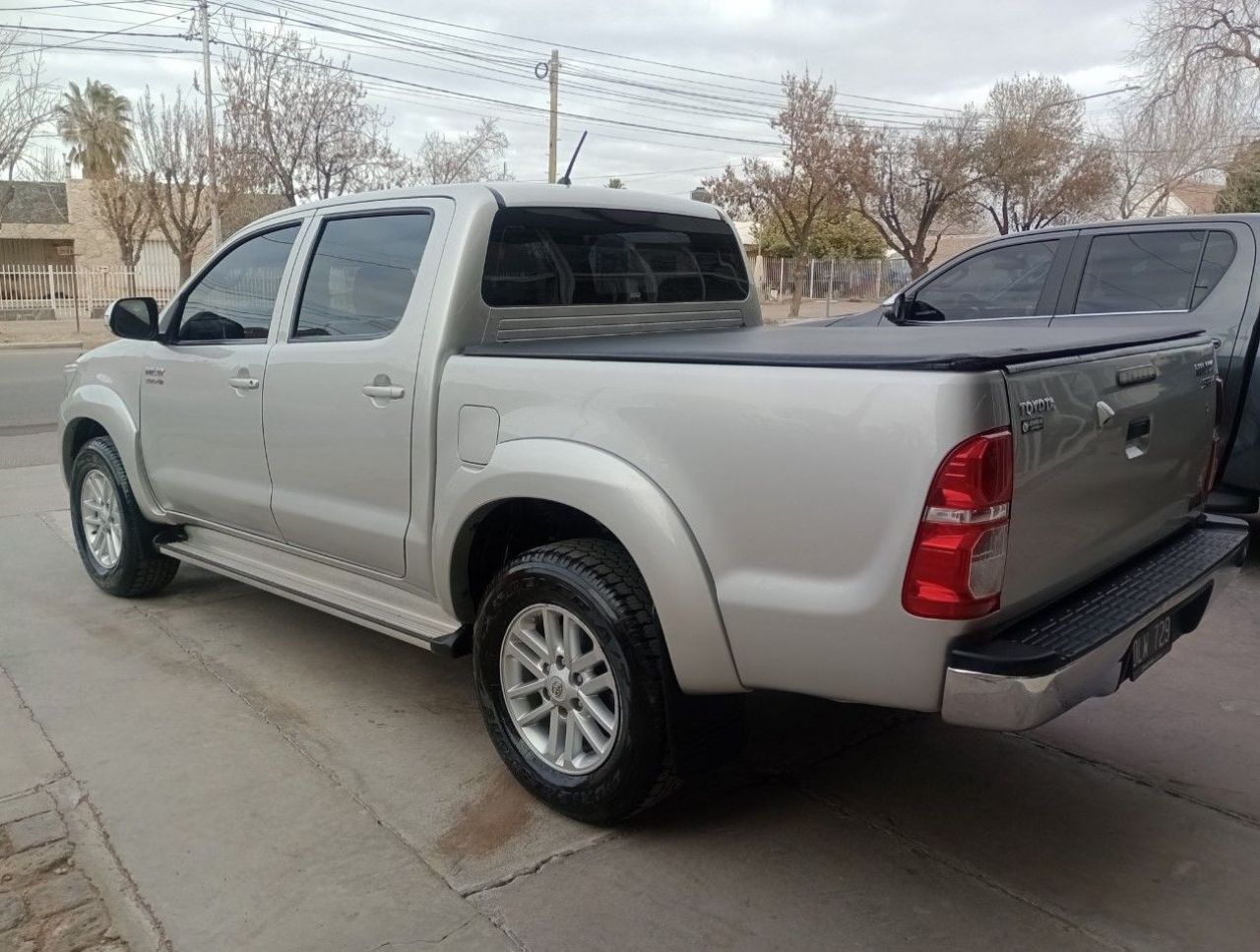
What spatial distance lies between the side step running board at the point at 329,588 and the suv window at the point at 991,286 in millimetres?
4063

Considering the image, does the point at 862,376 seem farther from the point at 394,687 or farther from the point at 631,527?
the point at 394,687

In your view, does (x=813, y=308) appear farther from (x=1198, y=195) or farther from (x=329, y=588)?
(x=329, y=588)

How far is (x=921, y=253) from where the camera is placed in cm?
3438

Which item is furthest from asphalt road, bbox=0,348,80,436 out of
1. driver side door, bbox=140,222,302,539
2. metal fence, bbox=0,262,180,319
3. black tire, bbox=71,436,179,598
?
metal fence, bbox=0,262,180,319

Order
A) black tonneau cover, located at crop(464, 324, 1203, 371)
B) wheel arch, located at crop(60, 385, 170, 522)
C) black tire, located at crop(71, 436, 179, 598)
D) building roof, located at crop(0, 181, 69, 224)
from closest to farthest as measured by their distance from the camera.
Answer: black tonneau cover, located at crop(464, 324, 1203, 371) < wheel arch, located at crop(60, 385, 170, 522) < black tire, located at crop(71, 436, 179, 598) < building roof, located at crop(0, 181, 69, 224)

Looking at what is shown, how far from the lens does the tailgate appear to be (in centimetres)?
261

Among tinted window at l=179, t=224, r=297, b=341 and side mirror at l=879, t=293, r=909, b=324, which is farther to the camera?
side mirror at l=879, t=293, r=909, b=324

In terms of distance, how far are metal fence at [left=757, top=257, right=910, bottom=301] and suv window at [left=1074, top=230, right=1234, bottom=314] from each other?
3461 cm

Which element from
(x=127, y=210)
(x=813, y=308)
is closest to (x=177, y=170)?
(x=127, y=210)

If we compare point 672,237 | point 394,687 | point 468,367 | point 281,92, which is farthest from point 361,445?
point 281,92

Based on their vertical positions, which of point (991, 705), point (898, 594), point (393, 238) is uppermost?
point (393, 238)

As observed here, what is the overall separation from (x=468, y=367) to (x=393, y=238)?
2.60 feet

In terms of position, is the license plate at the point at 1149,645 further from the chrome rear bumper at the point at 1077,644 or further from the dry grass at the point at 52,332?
the dry grass at the point at 52,332

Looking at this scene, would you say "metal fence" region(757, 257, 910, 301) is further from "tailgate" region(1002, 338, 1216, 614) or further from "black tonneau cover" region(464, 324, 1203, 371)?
"tailgate" region(1002, 338, 1216, 614)
